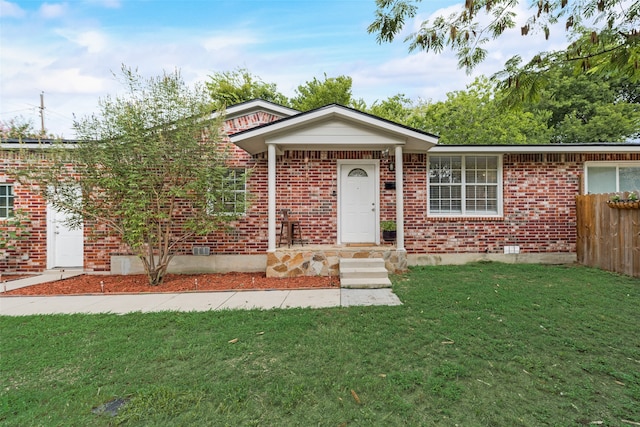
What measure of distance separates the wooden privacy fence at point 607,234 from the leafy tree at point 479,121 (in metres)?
12.4

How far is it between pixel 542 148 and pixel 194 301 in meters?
8.79

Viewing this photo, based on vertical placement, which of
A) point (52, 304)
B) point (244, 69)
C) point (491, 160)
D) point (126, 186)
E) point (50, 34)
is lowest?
point (52, 304)

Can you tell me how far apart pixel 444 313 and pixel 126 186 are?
244 inches

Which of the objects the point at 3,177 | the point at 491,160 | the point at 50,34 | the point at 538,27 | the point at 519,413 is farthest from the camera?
the point at 491,160

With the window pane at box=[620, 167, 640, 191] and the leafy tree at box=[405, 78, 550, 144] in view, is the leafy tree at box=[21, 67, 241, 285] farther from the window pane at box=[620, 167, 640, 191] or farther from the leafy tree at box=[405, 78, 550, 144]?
the leafy tree at box=[405, 78, 550, 144]

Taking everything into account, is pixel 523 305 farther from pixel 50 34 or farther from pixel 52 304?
pixel 50 34

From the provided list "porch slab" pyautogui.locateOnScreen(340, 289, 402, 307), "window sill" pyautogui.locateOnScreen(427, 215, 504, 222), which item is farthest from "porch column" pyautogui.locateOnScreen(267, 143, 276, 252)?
"window sill" pyautogui.locateOnScreen(427, 215, 504, 222)

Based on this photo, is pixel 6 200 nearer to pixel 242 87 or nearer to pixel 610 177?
pixel 610 177

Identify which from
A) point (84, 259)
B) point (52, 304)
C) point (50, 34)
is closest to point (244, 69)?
point (50, 34)

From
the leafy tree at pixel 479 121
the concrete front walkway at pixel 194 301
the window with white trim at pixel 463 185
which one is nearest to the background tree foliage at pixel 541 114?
the leafy tree at pixel 479 121

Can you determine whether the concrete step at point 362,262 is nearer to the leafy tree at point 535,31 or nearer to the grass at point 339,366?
the grass at point 339,366

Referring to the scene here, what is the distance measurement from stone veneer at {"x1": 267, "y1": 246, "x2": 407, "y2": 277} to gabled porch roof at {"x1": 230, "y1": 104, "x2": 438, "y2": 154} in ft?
8.23

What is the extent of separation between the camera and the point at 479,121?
62.1 feet

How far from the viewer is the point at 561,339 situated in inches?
125
